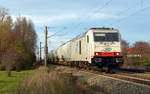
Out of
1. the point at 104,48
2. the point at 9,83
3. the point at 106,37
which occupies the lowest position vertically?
the point at 9,83

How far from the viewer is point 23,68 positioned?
115 feet

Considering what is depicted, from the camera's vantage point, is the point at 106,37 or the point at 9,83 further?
the point at 106,37

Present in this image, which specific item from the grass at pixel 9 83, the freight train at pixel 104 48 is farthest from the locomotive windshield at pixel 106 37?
the grass at pixel 9 83

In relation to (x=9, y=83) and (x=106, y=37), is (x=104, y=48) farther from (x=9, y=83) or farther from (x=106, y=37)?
(x=9, y=83)

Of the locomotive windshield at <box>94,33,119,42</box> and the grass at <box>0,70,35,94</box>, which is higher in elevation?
the locomotive windshield at <box>94,33,119,42</box>

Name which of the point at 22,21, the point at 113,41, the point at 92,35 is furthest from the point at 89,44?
the point at 22,21

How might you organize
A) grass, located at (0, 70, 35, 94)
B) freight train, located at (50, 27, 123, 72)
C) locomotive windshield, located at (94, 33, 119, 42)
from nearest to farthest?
grass, located at (0, 70, 35, 94), freight train, located at (50, 27, 123, 72), locomotive windshield, located at (94, 33, 119, 42)

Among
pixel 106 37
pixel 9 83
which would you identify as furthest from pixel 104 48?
pixel 9 83

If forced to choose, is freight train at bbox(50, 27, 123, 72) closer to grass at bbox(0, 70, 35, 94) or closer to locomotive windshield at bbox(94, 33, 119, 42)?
locomotive windshield at bbox(94, 33, 119, 42)

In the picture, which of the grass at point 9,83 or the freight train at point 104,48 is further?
the freight train at point 104,48

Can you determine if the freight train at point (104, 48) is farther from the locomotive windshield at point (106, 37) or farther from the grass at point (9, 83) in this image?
the grass at point (9, 83)

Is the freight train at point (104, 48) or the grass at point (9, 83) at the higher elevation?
the freight train at point (104, 48)

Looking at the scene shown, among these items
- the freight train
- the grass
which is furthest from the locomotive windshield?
the grass

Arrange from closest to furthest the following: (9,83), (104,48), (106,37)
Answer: (9,83) → (104,48) → (106,37)
